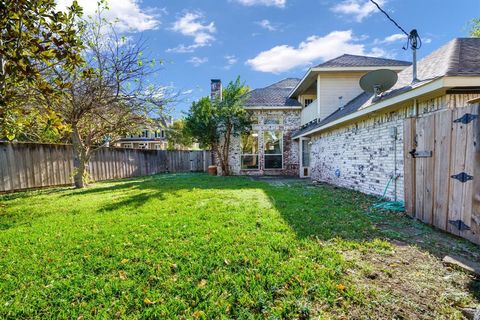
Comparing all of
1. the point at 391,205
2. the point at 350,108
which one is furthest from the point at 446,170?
the point at 350,108

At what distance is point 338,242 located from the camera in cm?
328

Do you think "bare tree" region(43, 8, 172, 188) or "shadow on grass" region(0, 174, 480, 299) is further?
"bare tree" region(43, 8, 172, 188)

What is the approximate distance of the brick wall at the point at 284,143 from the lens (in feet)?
45.5

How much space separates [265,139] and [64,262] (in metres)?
11.9

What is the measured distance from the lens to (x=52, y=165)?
9039 millimetres

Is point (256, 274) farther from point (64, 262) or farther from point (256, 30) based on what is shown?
point (256, 30)

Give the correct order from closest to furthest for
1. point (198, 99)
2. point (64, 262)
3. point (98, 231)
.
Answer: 1. point (64, 262)
2. point (98, 231)
3. point (198, 99)

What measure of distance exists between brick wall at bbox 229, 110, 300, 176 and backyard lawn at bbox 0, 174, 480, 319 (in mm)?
9110

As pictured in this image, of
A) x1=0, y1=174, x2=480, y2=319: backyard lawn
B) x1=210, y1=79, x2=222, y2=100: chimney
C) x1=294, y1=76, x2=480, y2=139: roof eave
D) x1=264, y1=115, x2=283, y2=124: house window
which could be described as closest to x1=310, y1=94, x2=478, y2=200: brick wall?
x1=294, y1=76, x2=480, y2=139: roof eave

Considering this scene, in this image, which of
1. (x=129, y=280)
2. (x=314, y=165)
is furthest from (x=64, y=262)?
(x=314, y=165)

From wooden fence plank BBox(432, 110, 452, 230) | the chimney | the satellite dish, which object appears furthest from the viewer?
the chimney

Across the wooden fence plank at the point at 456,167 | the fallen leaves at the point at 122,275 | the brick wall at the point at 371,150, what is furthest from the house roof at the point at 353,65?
the fallen leaves at the point at 122,275

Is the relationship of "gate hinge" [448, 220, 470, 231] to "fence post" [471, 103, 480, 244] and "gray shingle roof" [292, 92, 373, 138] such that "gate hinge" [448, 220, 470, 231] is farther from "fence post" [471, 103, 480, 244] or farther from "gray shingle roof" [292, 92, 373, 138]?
"gray shingle roof" [292, 92, 373, 138]

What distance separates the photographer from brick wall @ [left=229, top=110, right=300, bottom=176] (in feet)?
45.5
